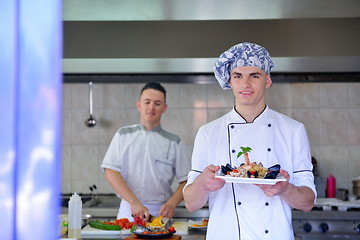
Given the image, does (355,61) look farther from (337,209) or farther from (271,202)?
(271,202)

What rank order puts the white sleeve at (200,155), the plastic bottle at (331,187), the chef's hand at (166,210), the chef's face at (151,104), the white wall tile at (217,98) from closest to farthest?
the white sleeve at (200,155) → the chef's hand at (166,210) → the chef's face at (151,104) → the plastic bottle at (331,187) → the white wall tile at (217,98)

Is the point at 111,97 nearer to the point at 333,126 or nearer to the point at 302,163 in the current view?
the point at 333,126

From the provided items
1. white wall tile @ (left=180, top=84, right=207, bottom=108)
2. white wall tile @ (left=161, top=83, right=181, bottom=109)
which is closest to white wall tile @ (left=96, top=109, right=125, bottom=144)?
white wall tile @ (left=161, top=83, right=181, bottom=109)

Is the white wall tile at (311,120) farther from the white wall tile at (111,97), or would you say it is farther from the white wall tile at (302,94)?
the white wall tile at (111,97)

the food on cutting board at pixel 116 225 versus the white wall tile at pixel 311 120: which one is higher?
the white wall tile at pixel 311 120

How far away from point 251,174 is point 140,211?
1518 mm

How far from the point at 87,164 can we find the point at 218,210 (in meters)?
2.96

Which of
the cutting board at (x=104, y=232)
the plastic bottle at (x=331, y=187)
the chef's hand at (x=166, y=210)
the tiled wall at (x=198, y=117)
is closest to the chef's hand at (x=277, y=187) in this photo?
the cutting board at (x=104, y=232)

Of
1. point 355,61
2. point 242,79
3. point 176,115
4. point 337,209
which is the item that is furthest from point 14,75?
point 176,115

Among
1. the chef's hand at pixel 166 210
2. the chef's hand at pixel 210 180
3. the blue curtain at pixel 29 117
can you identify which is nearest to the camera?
the blue curtain at pixel 29 117

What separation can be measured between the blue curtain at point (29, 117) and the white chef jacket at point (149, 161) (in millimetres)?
3159

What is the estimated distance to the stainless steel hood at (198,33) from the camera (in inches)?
137

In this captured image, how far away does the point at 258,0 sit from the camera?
10.4ft

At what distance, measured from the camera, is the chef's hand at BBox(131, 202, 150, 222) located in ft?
A: 11.4
